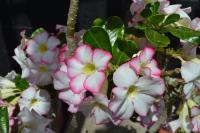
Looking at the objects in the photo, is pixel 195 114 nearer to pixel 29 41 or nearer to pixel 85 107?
pixel 85 107

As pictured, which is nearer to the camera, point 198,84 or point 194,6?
point 198,84

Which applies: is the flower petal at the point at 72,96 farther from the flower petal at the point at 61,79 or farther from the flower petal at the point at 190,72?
the flower petal at the point at 190,72

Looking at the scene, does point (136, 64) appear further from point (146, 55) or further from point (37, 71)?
point (37, 71)

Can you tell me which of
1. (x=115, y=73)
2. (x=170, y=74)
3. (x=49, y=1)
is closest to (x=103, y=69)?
(x=115, y=73)

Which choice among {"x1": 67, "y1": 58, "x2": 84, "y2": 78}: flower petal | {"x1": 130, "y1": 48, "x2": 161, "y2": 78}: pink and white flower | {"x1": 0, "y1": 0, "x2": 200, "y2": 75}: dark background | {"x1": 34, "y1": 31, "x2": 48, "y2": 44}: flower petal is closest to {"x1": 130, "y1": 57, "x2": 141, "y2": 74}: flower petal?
{"x1": 130, "y1": 48, "x2": 161, "y2": 78}: pink and white flower

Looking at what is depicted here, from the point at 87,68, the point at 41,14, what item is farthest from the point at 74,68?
the point at 41,14

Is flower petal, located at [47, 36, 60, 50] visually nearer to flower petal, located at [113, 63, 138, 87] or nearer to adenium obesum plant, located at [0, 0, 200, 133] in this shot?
adenium obesum plant, located at [0, 0, 200, 133]

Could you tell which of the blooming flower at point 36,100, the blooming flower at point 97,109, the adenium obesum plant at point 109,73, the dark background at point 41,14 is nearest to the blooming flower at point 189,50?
the adenium obesum plant at point 109,73
